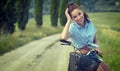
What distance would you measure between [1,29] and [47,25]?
0.87 meters

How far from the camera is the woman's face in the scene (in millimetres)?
6262

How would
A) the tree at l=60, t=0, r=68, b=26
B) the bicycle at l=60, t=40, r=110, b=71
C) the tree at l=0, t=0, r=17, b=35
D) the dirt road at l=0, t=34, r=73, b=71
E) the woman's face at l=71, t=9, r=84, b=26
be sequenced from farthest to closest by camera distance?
1. the tree at l=0, t=0, r=17, b=35
2. the dirt road at l=0, t=34, r=73, b=71
3. the tree at l=60, t=0, r=68, b=26
4. the woman's face at l=71, t=9, r=84, b=26
5. the bicycle at l=60, t=40, r=110, b=71

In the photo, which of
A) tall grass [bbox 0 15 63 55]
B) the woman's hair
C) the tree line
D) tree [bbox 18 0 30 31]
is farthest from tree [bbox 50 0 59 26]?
the woman's hair

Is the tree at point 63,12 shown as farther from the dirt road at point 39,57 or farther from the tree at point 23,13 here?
the tree at point 23,13

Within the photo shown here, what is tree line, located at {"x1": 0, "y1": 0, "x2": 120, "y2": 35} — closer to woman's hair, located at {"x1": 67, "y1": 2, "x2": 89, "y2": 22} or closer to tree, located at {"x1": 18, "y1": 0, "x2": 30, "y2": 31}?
tree, located at {"x1": 18, "y1": 0, "x2": 30, "y2": 31}

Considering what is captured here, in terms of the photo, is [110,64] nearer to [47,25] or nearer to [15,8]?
[47,25]

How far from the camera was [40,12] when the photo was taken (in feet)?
23.1

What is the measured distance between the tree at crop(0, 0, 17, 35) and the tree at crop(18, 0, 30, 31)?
0.37 feet

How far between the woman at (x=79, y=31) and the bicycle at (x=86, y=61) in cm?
6

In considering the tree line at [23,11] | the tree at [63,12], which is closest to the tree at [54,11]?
the tree line at [23,11]

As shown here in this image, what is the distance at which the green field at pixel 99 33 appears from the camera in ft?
21.9

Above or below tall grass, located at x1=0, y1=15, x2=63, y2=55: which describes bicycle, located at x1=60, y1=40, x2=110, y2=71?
below

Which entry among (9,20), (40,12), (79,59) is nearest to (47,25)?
(40,12)

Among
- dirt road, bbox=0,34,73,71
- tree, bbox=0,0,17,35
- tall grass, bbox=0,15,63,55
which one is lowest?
dirt road, bbox=0,34,73,71
